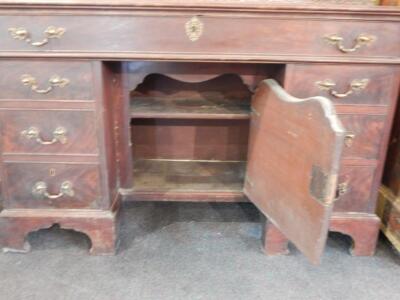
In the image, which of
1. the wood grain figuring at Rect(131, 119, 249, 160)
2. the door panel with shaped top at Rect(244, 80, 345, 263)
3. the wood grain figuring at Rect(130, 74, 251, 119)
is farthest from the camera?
the wood grain figuring at Rect(131, 119, 249, 160)

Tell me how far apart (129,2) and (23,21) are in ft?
0.98

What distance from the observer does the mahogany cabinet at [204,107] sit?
1046 millimetres

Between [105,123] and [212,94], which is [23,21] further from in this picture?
[212,94]

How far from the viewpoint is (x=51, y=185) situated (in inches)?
49.3

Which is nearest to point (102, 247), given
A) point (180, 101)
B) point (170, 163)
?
point (170, 163)

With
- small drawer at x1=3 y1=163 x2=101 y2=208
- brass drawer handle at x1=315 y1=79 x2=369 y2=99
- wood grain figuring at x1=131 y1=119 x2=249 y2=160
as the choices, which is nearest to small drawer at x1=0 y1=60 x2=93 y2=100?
small drawer at x1=3 y1=163 x2=101 y2=208

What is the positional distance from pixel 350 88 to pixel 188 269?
0.77 metres

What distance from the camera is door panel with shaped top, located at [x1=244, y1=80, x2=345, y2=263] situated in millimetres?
→ 900

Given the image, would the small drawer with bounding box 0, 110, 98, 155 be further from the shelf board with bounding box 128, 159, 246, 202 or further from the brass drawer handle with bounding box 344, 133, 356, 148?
the brass drawer handle with bounding box 344, 133, 356, 148

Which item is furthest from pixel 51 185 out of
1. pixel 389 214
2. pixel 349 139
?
pixel 389 214

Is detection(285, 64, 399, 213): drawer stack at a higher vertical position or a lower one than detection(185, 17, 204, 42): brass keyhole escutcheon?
lower

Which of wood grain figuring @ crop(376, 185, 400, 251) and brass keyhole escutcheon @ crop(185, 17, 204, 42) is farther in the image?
wood grain figuring @ crop(376, 185, 400, 251)

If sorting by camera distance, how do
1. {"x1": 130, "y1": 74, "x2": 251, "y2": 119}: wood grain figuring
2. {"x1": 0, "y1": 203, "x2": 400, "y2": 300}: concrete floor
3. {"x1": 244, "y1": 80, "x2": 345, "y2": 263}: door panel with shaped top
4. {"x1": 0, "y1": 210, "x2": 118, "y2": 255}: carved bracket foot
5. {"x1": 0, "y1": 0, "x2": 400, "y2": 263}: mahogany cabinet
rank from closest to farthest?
{"x1": 244, "y1": 80, "x2": 345, "y2": 263}: door panel with shaped top → {"x1": 0, "y1": 0, "x2": 400, "y2": 263}: mahogany cabinet → {"x1": 0, "y1": 203, "x2": 400, "y2": 300}: concrete floor → {"x1": 0, "y1": 210, "x2": 118, "y2": 255}: carved bracket foot → {"x1": 130, "y1": 74, "x2": 251, "y2": 119}: wood grain figuring

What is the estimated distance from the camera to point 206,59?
1.11 meters
